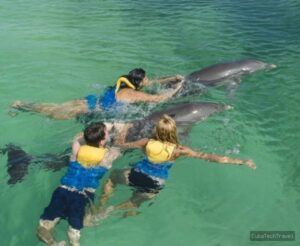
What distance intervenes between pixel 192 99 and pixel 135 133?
7.15 ft

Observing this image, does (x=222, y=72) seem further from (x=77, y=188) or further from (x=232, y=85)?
(x=77, y=188)

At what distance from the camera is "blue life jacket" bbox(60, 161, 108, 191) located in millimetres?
5910

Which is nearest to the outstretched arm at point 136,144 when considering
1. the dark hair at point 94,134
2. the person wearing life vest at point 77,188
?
the person wearing life vest at point 77,188

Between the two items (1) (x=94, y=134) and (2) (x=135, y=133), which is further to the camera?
(2) (x=135, y=133)

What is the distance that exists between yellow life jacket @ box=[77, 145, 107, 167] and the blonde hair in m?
0.88

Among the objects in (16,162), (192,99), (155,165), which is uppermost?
(155,165)

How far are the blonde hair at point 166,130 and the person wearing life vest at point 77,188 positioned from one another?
78 centimetres

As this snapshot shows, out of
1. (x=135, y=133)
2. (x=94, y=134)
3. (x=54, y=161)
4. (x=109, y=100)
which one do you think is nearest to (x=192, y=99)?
(x=109, y=100)

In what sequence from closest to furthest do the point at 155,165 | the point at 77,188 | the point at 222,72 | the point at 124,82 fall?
the point at 77,188, the point at 155,165, the point at 124,82, the point at 222,72

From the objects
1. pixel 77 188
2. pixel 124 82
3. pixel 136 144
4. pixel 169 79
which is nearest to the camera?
pixel 77 188

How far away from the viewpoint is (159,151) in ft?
20.0

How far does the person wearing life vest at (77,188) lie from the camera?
5633 millimetres

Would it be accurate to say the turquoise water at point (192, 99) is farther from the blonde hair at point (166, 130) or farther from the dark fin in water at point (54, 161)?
the blonde hair at point (166, 130)

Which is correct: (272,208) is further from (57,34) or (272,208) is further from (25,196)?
(57,34)
